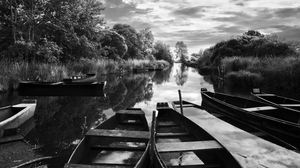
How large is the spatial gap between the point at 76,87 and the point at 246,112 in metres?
11.7

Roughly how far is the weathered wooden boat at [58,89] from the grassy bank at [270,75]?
42.5 ft

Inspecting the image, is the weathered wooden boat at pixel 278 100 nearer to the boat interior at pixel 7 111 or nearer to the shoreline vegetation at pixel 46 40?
the boat interior at pixel 7 111

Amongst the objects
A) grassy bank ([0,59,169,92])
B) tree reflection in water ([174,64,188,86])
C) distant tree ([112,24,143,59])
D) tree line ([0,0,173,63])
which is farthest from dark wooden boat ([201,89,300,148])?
distant tree ([112,24,143,59])

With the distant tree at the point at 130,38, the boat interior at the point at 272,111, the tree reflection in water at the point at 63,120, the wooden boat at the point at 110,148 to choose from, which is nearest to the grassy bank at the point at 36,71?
the tree reflection in water at the point at 63,120

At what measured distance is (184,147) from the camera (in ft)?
16.6

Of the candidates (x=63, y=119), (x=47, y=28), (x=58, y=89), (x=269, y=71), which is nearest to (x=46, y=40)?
(x=47, y=28)

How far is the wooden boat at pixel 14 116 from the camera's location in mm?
6714

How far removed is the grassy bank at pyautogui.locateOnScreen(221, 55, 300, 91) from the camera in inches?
669

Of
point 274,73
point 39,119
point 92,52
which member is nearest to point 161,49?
point 92,52

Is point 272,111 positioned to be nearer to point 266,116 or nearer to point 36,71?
point 266,116

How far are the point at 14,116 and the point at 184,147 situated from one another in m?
5.82

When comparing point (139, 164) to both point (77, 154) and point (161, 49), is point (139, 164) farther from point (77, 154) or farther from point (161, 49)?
point (161, 49)

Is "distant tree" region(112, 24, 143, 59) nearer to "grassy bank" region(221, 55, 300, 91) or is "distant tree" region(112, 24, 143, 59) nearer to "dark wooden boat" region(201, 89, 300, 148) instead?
"grassy bank" region(221, 55, 300, 91)

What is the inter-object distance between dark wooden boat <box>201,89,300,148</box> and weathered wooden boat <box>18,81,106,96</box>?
821 centimetres
